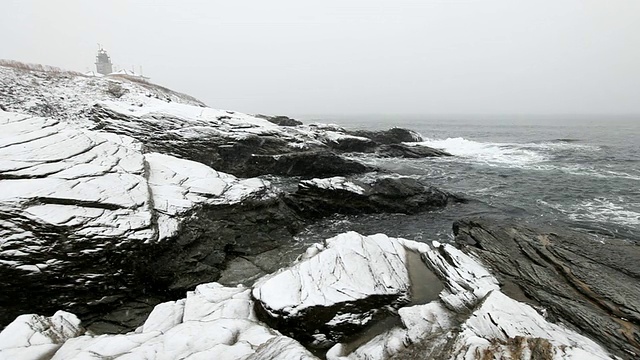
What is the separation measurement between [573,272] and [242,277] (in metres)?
11.9

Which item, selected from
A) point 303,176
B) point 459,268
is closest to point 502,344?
point 459,268

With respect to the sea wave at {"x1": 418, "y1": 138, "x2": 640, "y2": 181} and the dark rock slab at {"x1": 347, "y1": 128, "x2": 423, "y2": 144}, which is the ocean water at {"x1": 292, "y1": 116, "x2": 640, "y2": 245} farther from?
the dark rock slab at {"x1": 347, "y1": 128, "x2": 423, "y2": 144}

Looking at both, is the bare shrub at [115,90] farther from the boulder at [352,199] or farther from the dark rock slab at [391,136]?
the boulder at [352,199]

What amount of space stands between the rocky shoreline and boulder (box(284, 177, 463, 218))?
101 cm

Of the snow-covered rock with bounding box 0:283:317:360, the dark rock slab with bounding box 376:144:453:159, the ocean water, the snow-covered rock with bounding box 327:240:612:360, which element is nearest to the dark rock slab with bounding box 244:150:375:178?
the ocean water

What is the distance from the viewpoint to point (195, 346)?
17.5 feet

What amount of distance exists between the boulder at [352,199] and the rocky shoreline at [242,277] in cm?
101

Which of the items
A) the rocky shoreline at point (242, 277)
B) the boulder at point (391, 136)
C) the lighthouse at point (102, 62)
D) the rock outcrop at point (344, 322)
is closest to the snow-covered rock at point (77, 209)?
the rocky shoreline at point (242, 277)

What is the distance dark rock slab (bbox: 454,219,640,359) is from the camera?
758 centimetres

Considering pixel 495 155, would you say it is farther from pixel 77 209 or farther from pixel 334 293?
pixel 77 209

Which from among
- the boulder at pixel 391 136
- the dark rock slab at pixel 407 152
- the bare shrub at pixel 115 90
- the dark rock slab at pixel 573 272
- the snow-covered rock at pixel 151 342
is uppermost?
the bare shrub at pixel 115 90

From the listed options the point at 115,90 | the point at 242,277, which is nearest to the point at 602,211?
the point at 242,277

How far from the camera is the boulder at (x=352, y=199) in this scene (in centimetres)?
1694

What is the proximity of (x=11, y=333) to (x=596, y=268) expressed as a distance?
16777 millimetres
